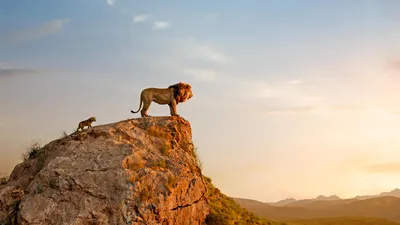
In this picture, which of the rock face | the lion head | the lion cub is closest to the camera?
the rock face

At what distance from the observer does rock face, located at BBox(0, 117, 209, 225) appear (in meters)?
15.3

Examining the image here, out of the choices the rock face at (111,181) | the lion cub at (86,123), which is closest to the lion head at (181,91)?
the rock face at (111,181)

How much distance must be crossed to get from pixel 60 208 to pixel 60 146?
150 inches

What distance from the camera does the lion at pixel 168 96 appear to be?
20.1 metres

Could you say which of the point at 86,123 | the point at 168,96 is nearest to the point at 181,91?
the point at 168,96

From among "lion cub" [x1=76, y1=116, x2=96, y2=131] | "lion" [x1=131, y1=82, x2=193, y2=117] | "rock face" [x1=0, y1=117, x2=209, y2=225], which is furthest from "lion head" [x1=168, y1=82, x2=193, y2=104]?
"lion cub" [x1=76, y1=116, x2=96, y2=131]

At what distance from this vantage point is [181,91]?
20969 millimetres

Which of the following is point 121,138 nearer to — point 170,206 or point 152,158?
point 152,158

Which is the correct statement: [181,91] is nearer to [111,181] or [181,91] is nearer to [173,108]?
[173,108]

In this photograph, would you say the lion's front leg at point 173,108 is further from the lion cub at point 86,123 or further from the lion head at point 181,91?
the lion cub at point 86,123

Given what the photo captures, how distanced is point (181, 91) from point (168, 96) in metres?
0.82

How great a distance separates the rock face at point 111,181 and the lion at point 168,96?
3.02 ft

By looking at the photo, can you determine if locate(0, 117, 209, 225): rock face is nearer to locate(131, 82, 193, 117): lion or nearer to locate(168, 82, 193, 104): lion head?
locate(131, 82, 193, 117): lion

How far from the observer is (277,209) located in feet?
561
